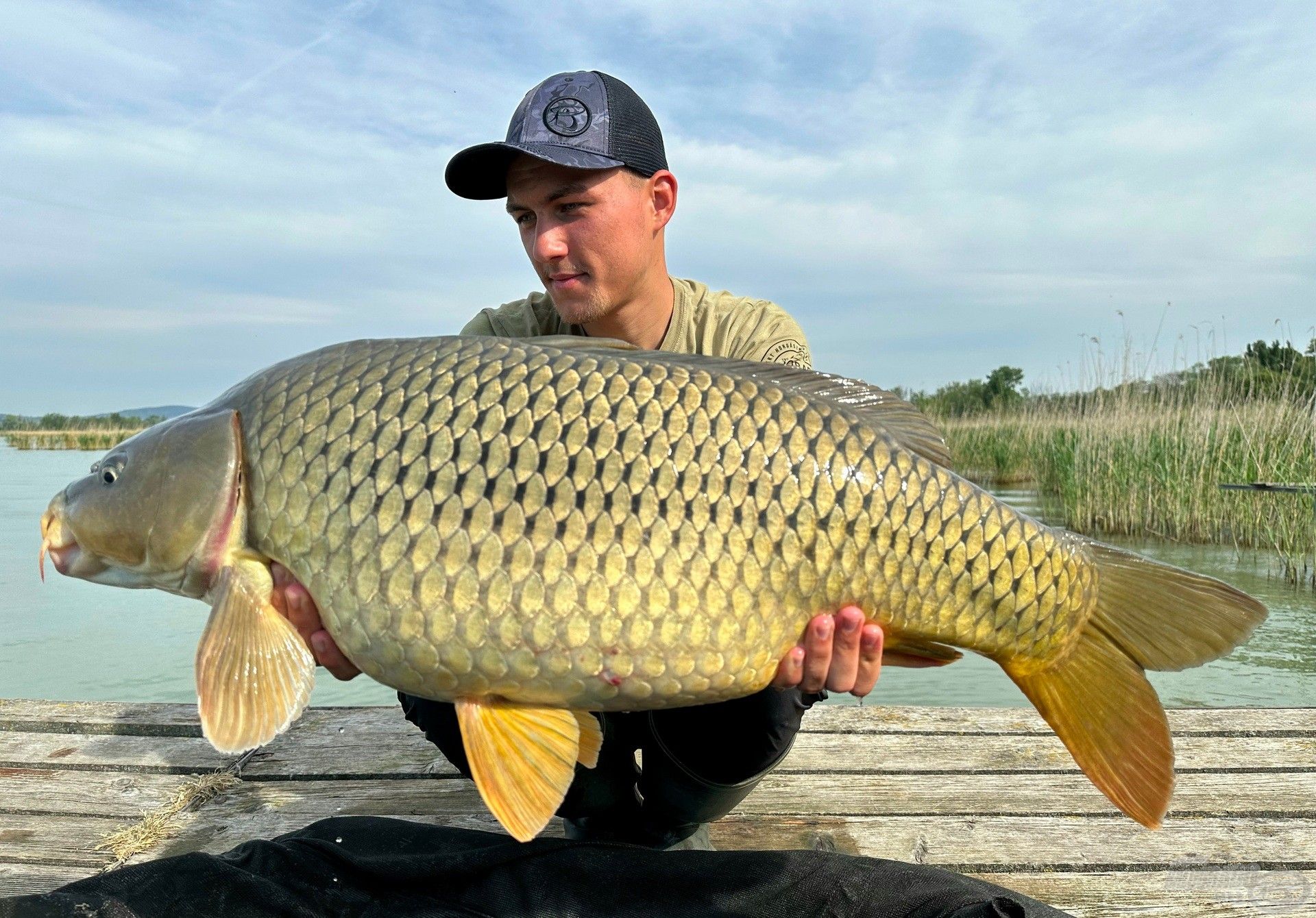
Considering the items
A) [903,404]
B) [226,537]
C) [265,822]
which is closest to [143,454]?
[226,537]

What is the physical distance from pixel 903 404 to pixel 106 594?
7541mm

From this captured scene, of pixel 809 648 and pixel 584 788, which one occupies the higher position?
pixel 809 648

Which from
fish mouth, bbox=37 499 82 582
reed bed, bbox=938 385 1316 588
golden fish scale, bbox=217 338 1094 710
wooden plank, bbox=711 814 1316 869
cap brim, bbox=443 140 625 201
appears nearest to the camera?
golden fish scale, bbox=217 338 1094 710

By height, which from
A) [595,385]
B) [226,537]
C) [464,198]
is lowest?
[226,537]

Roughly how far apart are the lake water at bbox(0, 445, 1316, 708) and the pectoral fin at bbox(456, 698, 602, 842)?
72.4 inches

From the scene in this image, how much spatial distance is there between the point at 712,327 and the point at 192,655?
414 cm

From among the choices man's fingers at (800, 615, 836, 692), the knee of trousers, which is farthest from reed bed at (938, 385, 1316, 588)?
the knee of trousers

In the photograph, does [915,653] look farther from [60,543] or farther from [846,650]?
[60,543]

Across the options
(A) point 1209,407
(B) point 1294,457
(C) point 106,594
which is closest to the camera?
(B) point 1294,457

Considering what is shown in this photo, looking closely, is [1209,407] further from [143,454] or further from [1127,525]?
[143,454]

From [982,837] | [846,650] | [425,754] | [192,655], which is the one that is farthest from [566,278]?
[192,655]

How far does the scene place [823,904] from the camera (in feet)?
4.69

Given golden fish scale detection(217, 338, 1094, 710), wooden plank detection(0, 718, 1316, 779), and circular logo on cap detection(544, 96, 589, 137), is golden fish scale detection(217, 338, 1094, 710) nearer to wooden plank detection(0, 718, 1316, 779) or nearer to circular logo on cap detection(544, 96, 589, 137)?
circular logo on cap detection(544, 96, 589, 137)

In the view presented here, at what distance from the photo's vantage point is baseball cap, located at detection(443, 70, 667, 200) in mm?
1892
